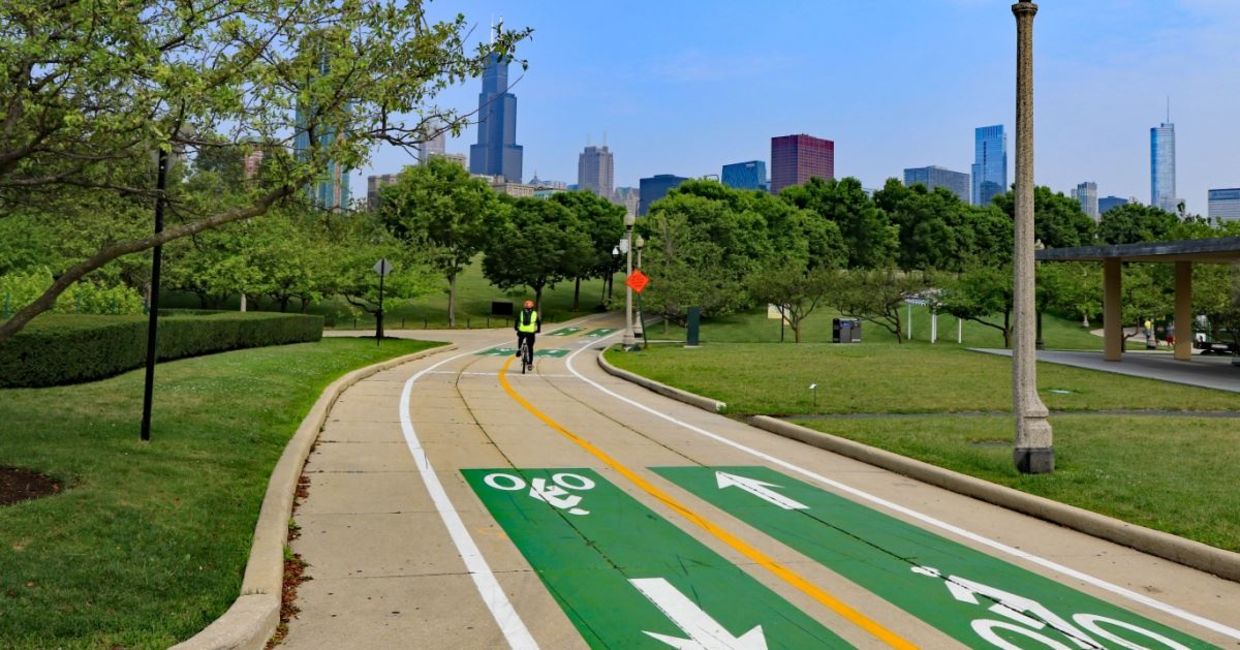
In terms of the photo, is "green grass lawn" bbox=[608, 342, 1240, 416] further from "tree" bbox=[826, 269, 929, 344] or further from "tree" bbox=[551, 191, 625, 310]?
"tree" bbox=[551, 191, 625, 310]

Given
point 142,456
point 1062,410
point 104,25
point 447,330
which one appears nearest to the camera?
point 104,25

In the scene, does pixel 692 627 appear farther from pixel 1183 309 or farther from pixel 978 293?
pixel 978 293

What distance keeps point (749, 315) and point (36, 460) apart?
2515 inches

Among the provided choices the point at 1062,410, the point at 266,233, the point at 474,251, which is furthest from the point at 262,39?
the point at 474,251

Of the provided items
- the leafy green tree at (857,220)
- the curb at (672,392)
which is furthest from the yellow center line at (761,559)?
the leafy green tree at (857,220)

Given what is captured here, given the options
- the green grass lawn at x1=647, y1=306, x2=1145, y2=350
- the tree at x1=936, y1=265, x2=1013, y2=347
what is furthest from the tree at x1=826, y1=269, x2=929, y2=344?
the green grass lawn at x1=647, y1=306, x2=1145, y2=350

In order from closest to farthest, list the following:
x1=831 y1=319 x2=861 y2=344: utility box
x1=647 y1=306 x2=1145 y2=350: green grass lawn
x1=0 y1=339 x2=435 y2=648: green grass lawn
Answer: x1=0 y1=339 x2=435 y2=648: green grass lawn
x1=831 y1=319 x2=861 y2=344: utility box
x1=647 y1=306 x2=1145 y2=350: green grass lawn

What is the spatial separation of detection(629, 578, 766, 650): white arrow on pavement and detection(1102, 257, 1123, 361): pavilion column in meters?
28.7

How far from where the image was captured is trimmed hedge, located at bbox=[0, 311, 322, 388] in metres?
13.7

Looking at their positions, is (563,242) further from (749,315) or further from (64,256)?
(64,256)

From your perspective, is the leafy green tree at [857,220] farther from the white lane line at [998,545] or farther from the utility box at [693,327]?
the white lane line at [998,545]

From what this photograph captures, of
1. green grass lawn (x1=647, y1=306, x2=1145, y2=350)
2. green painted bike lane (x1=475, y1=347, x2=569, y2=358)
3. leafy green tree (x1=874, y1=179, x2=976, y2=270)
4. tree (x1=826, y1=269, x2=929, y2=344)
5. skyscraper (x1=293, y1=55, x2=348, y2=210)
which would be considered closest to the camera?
skyscraper (x1=293, y1=55, x2=348, y2=210)

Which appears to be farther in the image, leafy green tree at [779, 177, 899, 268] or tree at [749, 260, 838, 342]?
leafy green tree at [779, 177, 899, 268]

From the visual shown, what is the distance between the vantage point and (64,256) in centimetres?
4128
